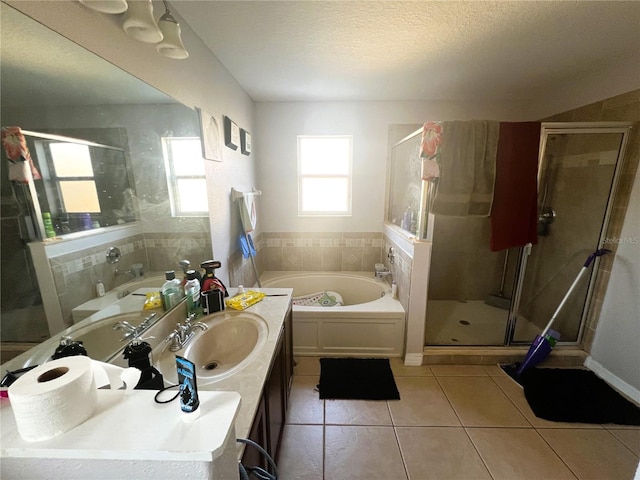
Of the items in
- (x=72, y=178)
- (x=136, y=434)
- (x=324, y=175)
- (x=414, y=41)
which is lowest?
(x=136, y=434)

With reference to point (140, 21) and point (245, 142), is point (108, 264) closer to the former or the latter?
point (140, 21)

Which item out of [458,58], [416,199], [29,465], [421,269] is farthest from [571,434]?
[458,58]

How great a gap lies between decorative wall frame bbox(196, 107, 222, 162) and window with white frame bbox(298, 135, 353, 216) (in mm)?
1341

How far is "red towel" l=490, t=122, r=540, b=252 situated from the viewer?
1879 mm

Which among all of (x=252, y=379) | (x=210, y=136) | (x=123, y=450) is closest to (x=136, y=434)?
(x=123, y=450)

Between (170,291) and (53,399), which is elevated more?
(53,399)

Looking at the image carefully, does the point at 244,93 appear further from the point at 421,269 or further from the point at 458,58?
the point at 421,269

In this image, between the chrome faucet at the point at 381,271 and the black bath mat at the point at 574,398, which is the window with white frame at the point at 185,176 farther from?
the black bath mat at the point at 574,398

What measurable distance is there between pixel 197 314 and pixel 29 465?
39.9 inches

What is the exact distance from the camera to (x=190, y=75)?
5.00ft

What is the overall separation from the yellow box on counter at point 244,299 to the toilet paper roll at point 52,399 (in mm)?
1013

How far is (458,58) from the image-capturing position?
6.26ft

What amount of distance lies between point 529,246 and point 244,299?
232 cm

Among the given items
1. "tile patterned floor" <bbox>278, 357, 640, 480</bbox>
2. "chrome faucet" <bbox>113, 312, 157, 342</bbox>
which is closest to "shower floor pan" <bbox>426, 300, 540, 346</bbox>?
"tile patterned floor" <bbox>278, 357, 640, 480</bbox>
